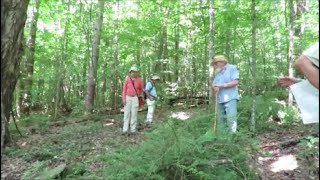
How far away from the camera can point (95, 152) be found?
26.7 ft

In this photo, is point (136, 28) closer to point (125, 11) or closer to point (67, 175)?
point (125, 11)

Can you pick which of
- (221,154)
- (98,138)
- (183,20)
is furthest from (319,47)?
(183,20)

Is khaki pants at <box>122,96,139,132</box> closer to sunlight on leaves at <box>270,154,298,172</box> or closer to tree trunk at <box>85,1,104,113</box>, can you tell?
tree trunk at <box>85,1,104,113</box>

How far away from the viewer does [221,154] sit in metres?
5.43

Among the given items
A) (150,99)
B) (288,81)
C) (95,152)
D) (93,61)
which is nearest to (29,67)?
(93,61)

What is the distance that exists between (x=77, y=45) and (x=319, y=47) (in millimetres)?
22155

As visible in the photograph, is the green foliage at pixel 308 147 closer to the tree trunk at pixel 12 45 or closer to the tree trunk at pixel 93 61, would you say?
the tree trunk at pixel 12 45

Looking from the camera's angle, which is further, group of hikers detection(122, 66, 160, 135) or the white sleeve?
group of hikers detection(122, 66, 160, 135)

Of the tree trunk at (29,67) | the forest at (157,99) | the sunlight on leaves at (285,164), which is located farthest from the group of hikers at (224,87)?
the tree trunk at (29,67)

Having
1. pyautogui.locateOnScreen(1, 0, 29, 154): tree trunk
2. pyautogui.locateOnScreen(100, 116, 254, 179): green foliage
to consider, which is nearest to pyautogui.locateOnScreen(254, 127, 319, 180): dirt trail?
pyautogui.locateOnScreen(100, 116, 254, 179): green foliage

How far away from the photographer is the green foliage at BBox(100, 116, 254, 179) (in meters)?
5.04

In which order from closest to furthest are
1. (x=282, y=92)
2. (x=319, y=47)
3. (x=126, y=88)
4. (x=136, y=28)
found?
(x=319, y=47)
(x=126, y=88)
(x=282, y=92)
(x=136, y=28)

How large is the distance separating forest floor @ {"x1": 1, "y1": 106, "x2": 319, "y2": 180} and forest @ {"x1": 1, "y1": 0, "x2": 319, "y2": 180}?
0.09ft

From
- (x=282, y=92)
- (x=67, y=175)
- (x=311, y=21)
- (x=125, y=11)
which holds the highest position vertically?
(x=125, y=11)
